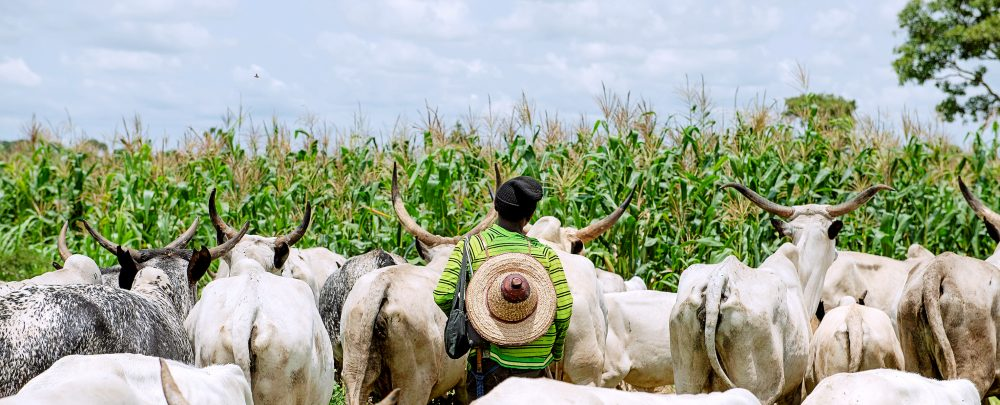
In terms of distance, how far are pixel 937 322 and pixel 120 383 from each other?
20.0ft

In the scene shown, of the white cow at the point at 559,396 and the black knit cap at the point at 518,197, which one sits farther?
the black knit cap at the point at 518,197

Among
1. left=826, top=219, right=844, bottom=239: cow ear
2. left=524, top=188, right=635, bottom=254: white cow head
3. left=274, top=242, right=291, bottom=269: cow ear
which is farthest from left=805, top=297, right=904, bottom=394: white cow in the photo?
left=274, top=242, right=291, bottom=269: cow ear

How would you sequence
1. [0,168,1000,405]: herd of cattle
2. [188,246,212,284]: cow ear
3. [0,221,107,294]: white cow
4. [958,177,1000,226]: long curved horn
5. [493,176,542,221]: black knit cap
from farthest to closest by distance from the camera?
[958,177,1000,226]: long curved horn, [0,221,107,294]: white cow, [188,246,212,284]: cow ear, [493,176,542,221]: black knit cap, [0,168,1000,405]: herd of cattle

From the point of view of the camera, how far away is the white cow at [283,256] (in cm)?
960

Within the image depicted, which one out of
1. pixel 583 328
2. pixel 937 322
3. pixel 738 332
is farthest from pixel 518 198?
pixel 937 322

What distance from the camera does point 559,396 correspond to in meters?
4.25

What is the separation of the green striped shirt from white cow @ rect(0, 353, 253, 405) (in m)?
1.17

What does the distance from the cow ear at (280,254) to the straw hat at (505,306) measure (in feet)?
13.8

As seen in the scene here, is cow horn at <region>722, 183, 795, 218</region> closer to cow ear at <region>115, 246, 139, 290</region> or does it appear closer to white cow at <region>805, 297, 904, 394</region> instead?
white cow at <region>805, 297, 904, 394</region>

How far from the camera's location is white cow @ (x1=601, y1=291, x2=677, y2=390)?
905 centimetres

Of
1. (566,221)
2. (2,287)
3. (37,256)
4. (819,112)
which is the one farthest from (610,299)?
(37,256)

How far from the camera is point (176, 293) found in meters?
8.61

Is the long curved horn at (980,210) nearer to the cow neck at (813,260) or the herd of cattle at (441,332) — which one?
the herd of cattle at (441,332)

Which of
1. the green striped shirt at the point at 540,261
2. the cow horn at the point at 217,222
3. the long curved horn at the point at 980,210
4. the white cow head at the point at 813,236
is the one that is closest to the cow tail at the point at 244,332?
the green striped shirt at the point at 540,261
